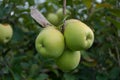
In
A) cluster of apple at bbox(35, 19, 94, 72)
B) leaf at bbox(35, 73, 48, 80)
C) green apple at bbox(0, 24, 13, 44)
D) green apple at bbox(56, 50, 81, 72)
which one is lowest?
leaf at bbox(35, 73, 48, 80)

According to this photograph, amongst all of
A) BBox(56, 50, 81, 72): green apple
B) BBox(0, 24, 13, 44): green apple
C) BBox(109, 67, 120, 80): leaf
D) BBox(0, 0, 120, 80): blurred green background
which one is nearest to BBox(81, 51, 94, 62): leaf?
BBox(0, 0, 120, 80): blurred green background

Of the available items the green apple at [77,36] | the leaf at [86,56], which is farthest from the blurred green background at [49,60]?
the green apple at [77,36]

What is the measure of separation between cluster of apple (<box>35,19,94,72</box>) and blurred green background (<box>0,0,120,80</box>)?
48 cm

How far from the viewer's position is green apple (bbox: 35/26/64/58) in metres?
1.10

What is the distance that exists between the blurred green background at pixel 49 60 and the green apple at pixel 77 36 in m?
0.48

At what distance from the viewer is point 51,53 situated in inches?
43.4

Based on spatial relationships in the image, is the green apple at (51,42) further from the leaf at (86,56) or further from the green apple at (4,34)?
the leaf at (86,56)

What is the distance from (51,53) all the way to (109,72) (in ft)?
3.25

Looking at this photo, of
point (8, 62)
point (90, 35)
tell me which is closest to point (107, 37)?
point (8, 62)

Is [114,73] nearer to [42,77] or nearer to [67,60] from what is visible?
[42,77]

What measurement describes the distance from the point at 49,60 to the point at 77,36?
76 centimetres

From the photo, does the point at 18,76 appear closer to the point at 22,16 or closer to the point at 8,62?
the point at 8,62

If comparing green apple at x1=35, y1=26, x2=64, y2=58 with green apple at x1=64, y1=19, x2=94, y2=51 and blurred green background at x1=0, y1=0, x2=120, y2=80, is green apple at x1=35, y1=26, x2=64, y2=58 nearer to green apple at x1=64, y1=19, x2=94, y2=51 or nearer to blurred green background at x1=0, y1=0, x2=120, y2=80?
green apple at x1=64, y1=19, x2=94, y2=51

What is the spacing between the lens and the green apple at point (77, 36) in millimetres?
1104
